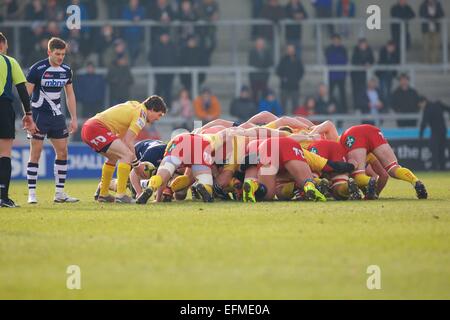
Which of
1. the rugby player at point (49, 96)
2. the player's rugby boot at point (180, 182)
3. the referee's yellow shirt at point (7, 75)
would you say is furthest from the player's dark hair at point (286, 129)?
the referee's yellow shirt at point (7, 75)

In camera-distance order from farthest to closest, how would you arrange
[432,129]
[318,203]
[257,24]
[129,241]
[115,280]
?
[257,24] → [432,129] → [318,203] → [129,241] → [115,280]

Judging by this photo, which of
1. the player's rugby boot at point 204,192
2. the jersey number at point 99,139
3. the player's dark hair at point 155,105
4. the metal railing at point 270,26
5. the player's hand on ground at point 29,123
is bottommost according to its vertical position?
the player's rugby boot at point 204,192

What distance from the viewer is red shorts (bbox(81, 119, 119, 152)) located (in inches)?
638

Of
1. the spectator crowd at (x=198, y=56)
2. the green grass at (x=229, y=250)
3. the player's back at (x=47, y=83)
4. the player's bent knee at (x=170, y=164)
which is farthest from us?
the spectator crowd at (x=198, y=56)

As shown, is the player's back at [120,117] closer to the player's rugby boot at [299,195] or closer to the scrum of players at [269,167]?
the scrum of players at [269,167]

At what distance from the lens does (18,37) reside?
1171 inches

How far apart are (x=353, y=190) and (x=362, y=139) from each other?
99 centimetres

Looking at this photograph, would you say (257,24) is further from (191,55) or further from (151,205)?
(151,205)

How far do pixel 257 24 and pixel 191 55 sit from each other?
2680mm

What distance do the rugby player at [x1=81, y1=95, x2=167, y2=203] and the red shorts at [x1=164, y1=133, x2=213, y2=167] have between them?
0.63m

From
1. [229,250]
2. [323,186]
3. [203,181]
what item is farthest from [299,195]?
[229,250]

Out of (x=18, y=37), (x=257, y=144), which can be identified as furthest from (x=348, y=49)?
(x=257, y=144)

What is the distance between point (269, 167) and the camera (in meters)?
15.6

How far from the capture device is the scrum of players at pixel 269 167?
51.1 ft
